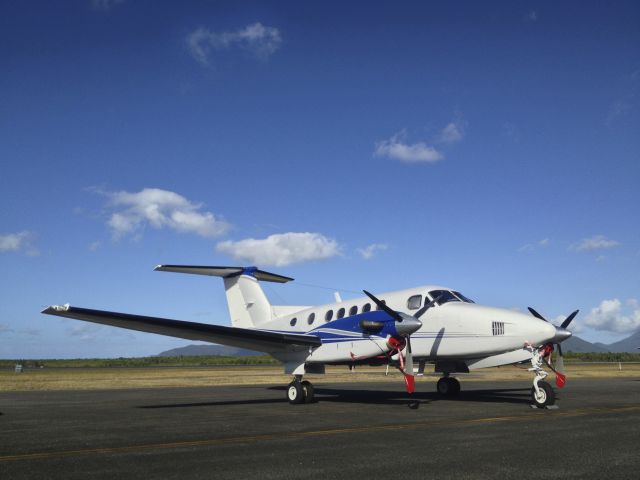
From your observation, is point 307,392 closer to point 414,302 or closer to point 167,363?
point 414,302

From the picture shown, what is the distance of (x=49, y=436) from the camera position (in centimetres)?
1068

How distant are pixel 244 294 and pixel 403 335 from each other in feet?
32.9

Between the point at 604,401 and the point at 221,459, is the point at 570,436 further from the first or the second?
the point at 604,401

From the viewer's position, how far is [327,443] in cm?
935

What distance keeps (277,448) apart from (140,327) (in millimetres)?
9871

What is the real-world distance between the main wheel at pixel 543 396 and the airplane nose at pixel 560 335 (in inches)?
48.8

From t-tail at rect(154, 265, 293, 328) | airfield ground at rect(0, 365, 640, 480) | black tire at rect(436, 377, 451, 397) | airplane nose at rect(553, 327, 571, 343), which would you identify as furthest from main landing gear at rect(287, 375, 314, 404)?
airplane nose at rect(553, 327, 571, 343)

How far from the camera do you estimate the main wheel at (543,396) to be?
48.7ft

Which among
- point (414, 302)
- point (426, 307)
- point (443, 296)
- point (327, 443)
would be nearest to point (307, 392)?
point (414, 302)

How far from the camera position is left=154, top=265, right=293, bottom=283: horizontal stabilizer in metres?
23.1

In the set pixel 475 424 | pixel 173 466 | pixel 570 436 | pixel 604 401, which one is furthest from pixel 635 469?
pixel 604 401

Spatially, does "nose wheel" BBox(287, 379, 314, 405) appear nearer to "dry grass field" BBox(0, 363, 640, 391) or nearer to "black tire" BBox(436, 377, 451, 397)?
"black tire" BBox(436, 377, 451, 397)

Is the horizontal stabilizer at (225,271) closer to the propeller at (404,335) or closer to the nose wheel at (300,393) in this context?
the nose wheel at (300,393)

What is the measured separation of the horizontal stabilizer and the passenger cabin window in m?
8.98
